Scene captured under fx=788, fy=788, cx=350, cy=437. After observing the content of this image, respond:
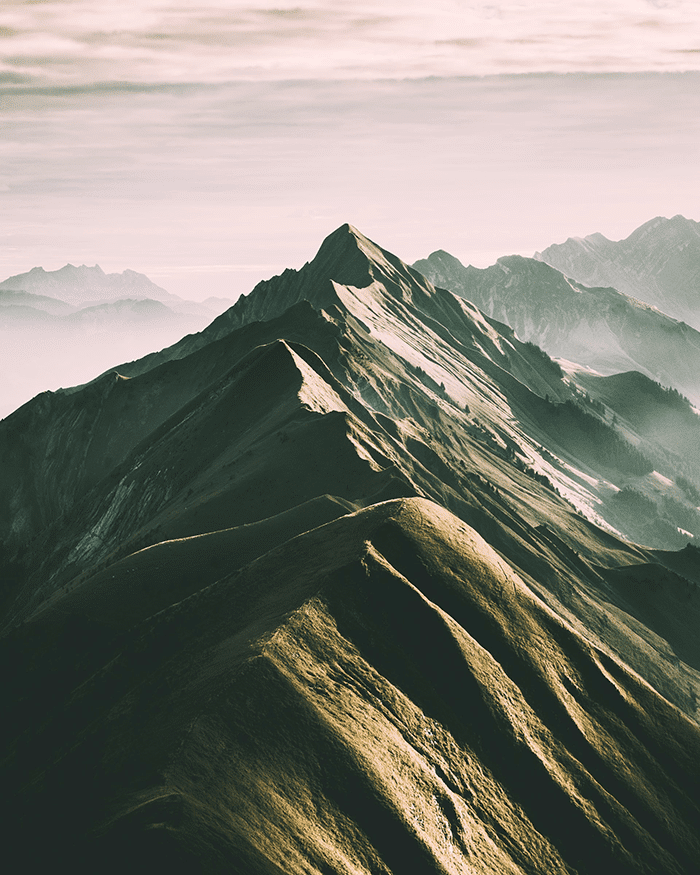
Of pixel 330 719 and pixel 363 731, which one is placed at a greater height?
pixel 330 719

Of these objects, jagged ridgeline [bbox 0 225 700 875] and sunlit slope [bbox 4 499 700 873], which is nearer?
sunlit slope [bbox 4 499 700 873]

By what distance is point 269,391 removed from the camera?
17088cm

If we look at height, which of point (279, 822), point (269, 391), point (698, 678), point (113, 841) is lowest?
point (698, 678)

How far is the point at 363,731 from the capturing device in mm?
62312

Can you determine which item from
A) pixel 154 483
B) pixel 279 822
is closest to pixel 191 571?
pixel 279 822

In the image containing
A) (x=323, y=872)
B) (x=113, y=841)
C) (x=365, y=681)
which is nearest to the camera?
(x=113, y=841)

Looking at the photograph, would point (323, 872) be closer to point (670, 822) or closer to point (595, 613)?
point (670, 822)

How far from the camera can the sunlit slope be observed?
51625 millimetres

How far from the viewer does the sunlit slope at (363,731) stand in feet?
169

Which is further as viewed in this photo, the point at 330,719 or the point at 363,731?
the point at 363,731

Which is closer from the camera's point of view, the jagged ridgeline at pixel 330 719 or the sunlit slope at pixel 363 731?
the sunlit slope at pixel 363 731

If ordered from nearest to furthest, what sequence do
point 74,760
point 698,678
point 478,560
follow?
point 74,760 < point 478,560 < point 698,678

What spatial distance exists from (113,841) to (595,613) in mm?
138775

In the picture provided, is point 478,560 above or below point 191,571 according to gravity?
below
